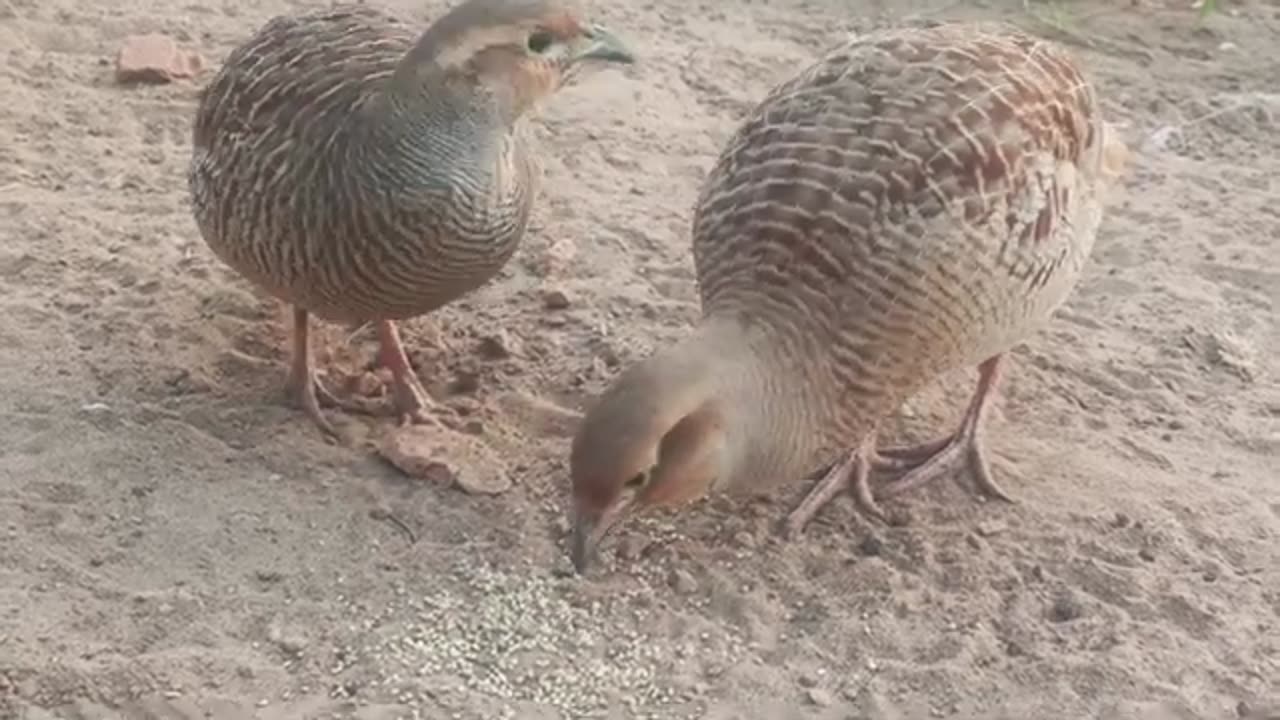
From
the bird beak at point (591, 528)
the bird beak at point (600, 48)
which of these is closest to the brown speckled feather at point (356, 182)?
the bird beak at point (600, 48)

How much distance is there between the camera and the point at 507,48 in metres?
4.96

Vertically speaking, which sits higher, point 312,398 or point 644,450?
point 644,450

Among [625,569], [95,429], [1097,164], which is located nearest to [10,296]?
[95,429]

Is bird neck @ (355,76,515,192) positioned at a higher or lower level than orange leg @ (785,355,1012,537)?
higher

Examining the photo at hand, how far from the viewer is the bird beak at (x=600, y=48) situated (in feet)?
16.7

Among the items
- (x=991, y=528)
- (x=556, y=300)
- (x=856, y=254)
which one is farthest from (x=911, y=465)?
(x=556, y=300)

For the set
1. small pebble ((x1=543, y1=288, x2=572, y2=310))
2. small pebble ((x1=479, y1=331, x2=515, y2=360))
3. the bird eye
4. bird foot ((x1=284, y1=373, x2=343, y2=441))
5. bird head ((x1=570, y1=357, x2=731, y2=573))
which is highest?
the bird eye

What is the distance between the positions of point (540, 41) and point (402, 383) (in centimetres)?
103

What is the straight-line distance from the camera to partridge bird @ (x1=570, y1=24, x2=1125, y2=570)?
170 inches

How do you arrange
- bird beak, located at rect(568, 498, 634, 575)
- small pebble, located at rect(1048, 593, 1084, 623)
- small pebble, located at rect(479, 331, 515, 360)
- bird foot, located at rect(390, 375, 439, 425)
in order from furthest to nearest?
1. small pebble, located at rect(479, 331, 515, 360)
2. bird foot, located at rect(390, 375, 439, 425)
3. small pebble, located at rect(1048, 593, 1084, 623)
4. bird beak, located at rect(568, 498, 634, 575)

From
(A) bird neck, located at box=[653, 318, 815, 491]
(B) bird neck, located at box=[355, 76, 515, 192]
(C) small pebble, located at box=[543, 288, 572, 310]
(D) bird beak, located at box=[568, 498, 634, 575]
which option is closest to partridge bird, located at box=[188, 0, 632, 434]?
(B) bird neck, located at box=[355, 76, 515, 192]

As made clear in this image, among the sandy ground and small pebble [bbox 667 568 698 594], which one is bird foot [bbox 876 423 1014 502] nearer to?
the sandy ground

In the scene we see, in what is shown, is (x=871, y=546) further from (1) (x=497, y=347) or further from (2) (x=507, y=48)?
(2) (x=507, y=48)

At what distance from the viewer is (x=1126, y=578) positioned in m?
4.99
